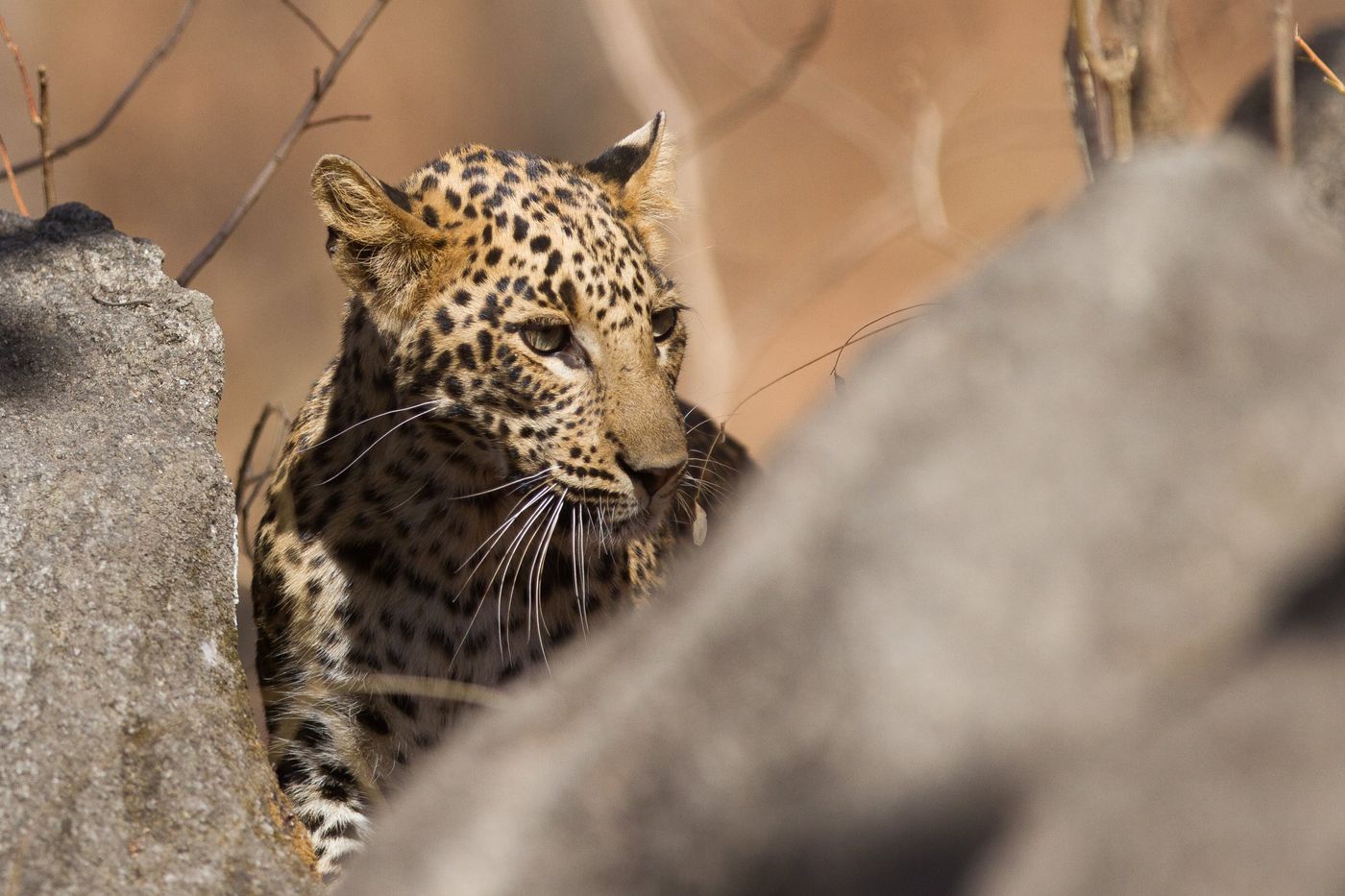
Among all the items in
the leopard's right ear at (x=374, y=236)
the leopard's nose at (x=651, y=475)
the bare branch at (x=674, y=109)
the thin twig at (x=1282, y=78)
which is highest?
the bare branch at (x=674, y=109)

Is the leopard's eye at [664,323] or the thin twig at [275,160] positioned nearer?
the leopard's eye at [664,323]

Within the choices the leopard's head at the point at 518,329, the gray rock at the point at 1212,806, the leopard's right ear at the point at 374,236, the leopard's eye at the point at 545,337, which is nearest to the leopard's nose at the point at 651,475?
the leopard's head at the point at 518,329

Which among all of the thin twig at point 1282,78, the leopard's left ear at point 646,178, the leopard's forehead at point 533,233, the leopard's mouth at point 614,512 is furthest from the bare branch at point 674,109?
the thin twig at point 1282,78

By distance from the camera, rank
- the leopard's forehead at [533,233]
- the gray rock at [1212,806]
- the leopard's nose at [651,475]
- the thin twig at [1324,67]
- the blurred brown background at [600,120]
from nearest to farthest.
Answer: the gray rock at [1212,806]
the thin twig at [1324,67]
the leopard's nose at [651,475]
the leopard's forehead at [533,233]
the blurred brown background at [600,120]

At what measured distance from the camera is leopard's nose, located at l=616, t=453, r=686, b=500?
13.3 ft

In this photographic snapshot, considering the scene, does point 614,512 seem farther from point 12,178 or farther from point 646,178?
point 12,178

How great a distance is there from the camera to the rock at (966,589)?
1811 mm

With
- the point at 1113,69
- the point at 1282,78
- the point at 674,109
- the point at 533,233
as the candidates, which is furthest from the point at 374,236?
the point at 674,109

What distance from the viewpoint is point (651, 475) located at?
4.06 meters

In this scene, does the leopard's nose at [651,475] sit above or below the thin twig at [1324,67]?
below

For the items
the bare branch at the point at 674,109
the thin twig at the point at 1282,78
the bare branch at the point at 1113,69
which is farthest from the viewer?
the bare branch at the point at 674,109

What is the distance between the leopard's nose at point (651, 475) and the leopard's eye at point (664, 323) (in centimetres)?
59

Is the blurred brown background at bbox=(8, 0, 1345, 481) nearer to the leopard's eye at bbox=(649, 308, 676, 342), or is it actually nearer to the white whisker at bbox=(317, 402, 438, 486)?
the leopard's eye at bbox=(649, 308, 676, 342)

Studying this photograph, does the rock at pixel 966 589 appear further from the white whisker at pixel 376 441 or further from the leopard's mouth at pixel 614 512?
the white whisker at pixel 376 441
